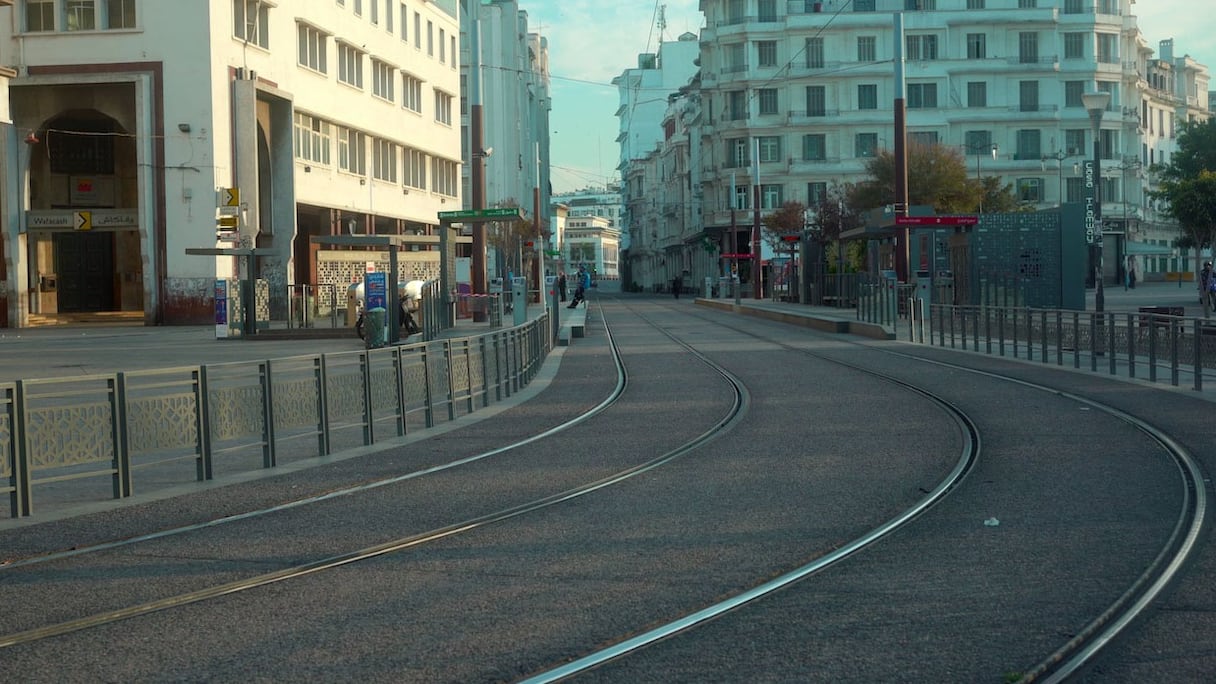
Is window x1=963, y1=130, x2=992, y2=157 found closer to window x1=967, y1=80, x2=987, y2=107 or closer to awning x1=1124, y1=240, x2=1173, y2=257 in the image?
window x1=967, y1=80, x2=987, y2=107

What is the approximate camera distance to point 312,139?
55750 mm

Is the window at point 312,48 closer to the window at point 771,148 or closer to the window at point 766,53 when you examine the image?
the window at point 771,148

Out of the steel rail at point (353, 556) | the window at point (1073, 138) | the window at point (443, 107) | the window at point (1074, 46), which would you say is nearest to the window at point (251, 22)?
the window at point (443, 107)

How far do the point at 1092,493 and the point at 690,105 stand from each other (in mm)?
108496

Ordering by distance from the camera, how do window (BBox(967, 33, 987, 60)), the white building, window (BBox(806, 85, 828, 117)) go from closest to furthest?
the white building
window (BBox(967, 33, 987, 60))
window (BBox(806, 85, 828, 117))

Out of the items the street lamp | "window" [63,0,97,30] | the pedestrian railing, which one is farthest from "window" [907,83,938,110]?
the pedestrian railing

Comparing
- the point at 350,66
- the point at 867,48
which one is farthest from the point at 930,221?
the point at 867,48

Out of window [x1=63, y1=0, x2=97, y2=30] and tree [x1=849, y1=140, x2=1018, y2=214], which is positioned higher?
window [x1=63, y1=0, x2=97, y2=30]

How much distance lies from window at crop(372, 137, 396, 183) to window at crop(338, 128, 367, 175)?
1.46 meters

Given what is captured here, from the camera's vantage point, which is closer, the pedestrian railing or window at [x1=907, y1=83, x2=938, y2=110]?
the pedestrian railing

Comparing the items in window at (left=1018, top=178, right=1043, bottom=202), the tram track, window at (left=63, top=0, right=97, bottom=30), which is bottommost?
the tram track

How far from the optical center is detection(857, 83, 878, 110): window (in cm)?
9018

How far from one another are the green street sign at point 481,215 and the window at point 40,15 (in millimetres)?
17880

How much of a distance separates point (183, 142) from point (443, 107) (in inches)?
1153
